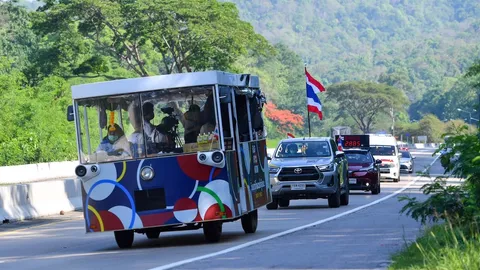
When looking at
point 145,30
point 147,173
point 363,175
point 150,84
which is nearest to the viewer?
point 147,173

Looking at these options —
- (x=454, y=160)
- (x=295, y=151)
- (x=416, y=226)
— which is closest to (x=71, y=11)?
(x=295, y=151)

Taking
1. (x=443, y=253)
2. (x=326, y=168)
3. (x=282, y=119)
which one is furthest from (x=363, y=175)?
(x=282, y=119)

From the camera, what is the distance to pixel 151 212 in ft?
56.4

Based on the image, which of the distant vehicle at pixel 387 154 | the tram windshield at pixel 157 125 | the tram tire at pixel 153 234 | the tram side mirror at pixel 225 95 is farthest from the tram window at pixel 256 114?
the distant vehicle at pixel 387 154

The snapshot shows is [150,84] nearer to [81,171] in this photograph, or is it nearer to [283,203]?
[81,171]

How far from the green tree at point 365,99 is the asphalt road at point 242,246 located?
12333cm

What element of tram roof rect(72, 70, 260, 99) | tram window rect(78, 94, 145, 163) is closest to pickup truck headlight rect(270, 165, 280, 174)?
tram roof rect(72, 70, 260, 99)

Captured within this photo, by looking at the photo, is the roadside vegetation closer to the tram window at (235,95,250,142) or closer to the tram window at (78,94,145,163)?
the tram window at (235,95,250,142)

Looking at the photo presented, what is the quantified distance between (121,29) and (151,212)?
47795 millimetres

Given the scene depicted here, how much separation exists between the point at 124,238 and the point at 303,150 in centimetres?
1094

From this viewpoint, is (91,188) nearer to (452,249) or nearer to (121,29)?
(452,249)

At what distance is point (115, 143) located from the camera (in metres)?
17.5

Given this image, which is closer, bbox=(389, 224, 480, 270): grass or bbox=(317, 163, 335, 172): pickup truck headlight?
bbox=(389, 224, 480, 270): grass

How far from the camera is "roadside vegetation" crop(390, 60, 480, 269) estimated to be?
12.2m
